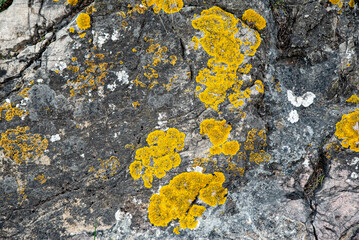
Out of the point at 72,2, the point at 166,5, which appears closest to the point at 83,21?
the point at 72,2

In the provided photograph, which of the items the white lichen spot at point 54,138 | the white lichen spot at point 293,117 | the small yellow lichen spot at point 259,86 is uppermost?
the small yellow lichen spot at point 259,86

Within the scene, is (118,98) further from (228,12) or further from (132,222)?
(228,12)

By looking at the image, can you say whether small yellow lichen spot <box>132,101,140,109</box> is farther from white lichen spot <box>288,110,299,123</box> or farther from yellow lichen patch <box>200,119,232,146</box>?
white lichen spot <box>288,110,299,123</box>

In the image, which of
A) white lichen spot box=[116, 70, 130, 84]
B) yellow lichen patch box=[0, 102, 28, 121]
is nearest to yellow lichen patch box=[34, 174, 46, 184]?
yellow lichen patch box=[0, 102, 28, 121]

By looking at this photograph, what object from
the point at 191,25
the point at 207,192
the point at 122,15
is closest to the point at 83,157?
the point at 207,192

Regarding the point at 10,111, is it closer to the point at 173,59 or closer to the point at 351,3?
the point at 173,59

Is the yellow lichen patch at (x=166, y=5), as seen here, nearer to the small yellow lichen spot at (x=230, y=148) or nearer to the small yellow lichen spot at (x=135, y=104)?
the small yellow lichen spot at (x=135, y=104)

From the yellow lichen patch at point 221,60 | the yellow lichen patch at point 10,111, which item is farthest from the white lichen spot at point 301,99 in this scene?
the yellow lichen patch at point 10,111
